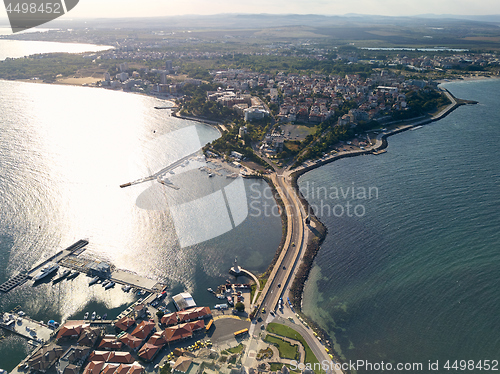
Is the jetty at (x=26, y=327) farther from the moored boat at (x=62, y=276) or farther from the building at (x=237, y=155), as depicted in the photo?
the building at (x=237, y=155)

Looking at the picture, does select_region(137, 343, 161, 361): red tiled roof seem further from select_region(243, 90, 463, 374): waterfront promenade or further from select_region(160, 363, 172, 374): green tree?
select_region(243, 90, 463, 374): waterfront promenade

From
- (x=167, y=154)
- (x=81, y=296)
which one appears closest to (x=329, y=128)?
(x=167, y=154)

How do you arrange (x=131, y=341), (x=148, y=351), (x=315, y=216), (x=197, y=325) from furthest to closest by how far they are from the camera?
(x=315, y=216)
(x=197, y=325)
(x=131, y=341)
(x=148, y=351)

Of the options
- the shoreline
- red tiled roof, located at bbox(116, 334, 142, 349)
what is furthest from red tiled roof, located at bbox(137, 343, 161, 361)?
the shoreline

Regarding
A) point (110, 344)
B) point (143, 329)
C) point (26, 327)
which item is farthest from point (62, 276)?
point (143, 329)

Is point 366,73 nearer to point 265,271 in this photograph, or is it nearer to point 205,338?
point 265,271

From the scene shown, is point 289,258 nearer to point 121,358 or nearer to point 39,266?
point 121,358
